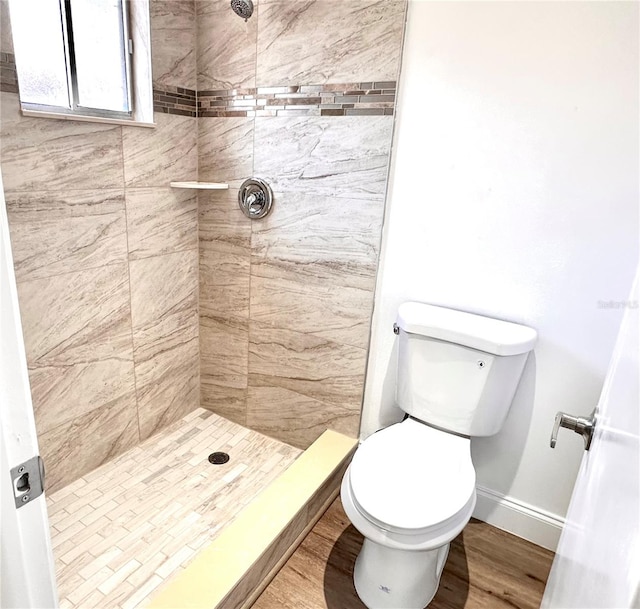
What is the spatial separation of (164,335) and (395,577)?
140 centimetres

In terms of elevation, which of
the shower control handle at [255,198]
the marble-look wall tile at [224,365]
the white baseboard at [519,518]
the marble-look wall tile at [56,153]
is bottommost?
the white baseboard at [519,518]

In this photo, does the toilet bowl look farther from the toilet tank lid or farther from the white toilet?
the toilet tank lid

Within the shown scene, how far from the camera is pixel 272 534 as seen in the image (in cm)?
151

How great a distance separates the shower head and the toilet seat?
1.63 metres

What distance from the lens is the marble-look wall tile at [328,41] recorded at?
5.10 ft

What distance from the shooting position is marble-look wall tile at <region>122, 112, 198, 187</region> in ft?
5.78

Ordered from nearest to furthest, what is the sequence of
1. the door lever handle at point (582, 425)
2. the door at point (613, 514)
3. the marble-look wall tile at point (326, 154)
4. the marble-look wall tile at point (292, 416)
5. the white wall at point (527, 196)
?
the door at point (613, 514)
the door lever handle at point (582, 425)
the white wall at point (527, 196)
the marble-look wall tile at point (326, 154)
the marble-look wall tile at point (292, 416)

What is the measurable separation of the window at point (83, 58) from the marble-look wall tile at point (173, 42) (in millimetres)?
39

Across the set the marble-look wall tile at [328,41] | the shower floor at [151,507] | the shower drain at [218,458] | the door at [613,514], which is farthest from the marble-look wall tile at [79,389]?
the door at [613,514]

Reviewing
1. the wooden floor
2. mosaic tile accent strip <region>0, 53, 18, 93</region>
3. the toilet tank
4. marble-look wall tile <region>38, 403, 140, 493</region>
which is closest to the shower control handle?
the toilet tank

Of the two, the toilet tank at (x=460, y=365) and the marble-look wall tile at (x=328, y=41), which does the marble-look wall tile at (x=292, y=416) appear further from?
the marble-look wall tile at (x=328, y=41)

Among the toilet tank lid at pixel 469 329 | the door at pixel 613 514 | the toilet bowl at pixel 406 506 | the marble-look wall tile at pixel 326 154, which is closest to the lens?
the door at pixel 613 514

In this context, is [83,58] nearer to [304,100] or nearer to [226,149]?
[226,149]

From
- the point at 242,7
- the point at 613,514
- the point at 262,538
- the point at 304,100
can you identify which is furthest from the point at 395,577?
the point at 242,7
